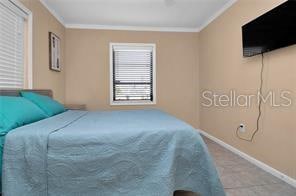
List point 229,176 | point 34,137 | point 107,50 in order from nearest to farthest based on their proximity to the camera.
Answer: point 34,137 < point 229,176 < point 107,50

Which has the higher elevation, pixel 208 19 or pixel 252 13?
pixel 208 19

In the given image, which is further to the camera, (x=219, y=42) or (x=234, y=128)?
(x=219, y=42)

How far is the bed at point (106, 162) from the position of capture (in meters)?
1.38

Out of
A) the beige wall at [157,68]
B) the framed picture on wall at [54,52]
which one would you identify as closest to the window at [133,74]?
the beige wall at [157,68]

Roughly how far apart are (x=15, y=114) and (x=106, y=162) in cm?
85

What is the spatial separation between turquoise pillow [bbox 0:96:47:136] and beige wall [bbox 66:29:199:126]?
239 cm

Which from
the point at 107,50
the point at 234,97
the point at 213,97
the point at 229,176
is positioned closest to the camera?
the point at 229,176

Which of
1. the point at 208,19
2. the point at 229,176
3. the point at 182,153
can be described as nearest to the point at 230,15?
the point at 208,19

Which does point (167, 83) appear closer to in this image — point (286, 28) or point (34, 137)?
point (286, 28)

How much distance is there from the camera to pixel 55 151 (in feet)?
4.59

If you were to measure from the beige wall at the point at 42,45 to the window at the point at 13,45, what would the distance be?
0.15m

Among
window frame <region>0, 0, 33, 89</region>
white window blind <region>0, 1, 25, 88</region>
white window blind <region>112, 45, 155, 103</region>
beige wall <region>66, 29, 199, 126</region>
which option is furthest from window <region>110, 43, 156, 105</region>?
white window blind <region>0, 1, 25, 88</region>

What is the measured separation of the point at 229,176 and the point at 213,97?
197 centimetres

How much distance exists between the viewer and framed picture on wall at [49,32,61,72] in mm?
3420
